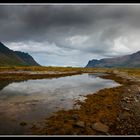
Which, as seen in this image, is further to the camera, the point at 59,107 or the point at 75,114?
Result: the point at 59,107

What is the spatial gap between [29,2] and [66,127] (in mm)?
9052

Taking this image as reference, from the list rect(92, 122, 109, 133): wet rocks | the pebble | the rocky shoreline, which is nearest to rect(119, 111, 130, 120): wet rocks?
the rocky shoreline

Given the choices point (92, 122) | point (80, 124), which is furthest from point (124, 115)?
point (80, 124)

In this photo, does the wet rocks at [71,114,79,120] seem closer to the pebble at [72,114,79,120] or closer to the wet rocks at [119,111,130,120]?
the pebble at [72,114,79,120]

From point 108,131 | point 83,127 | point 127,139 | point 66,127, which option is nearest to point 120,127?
point 108,131

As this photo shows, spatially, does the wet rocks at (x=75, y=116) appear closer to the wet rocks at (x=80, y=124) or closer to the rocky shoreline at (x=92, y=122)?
the rocky shoreline at (x=92, y=122)

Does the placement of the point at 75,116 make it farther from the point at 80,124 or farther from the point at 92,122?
the point at 80,124

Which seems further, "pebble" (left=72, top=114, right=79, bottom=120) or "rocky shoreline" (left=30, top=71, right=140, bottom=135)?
"pebble" (left=72, top=114, right=79, bottom=120)

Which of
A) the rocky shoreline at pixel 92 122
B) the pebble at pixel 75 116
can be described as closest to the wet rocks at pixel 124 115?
the rocky shoreline at pixel 92 122

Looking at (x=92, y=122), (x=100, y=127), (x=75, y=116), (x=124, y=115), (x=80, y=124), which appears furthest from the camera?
(x=124, y=115)

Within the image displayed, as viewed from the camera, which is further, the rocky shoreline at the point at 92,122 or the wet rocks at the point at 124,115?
the wet rocks at the point at 124,115

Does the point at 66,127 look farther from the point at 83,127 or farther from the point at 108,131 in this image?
the point at 108,131

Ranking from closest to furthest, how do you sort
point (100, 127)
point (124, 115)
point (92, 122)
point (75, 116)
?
point (100, 127) < point (92, 122) < point (75, 116) < point (124, 115)

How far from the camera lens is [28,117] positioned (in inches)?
557
